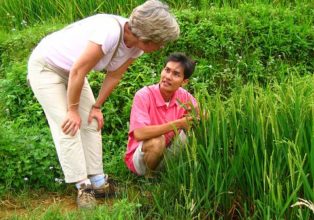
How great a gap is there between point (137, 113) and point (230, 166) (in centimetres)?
82

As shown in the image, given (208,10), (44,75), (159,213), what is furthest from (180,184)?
(208,10)

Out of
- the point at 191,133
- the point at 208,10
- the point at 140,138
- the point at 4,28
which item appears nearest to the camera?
the point at 191,133

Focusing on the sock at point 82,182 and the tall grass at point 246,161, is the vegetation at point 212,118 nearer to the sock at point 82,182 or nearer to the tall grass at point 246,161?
the tall grass at point 246,161

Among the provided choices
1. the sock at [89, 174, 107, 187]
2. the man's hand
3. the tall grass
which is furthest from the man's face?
the sock at [89, 174, 107, 187]

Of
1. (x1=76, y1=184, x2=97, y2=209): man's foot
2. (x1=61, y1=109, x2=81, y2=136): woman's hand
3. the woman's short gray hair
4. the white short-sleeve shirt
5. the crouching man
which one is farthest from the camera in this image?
the crouching man

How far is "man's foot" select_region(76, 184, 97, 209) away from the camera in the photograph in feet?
11.4

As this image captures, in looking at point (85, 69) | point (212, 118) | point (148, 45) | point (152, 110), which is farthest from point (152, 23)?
point (152, 110)

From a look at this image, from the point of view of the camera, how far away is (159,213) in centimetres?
319

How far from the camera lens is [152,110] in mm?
3725

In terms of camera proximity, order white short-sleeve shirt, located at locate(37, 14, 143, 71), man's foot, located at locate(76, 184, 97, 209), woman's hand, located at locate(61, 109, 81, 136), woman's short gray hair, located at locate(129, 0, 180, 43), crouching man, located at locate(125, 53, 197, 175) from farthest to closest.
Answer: crouching man, located at locate(125, 53, 197, 175) → man's foot, located at locate(76, 184, 97, 209) → woman's hand, located at locate(61, 109, 81, 136) → white short-sleeve shirt, located at locate(37, 14, 143, 71) → woman's short gray hair, located at locate(129, 0, 180, 43)

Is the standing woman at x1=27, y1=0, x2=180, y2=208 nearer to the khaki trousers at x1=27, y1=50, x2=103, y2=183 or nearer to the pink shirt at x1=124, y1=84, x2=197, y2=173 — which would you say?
the khaki trousers at x1=27, y1=50, x2=103, y2=183

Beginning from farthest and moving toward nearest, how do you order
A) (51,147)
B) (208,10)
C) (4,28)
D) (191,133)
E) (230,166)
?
(4,28) < (208,10) < (51,147) < (191,133) < (230,166)

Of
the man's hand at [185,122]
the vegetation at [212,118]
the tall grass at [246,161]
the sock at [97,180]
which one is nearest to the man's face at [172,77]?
the vegetation at [212,118]

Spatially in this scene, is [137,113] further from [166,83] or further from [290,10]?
[290,10]
